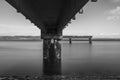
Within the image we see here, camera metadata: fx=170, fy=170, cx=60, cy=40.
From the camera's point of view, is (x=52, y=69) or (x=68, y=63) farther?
(x=68, y=63)

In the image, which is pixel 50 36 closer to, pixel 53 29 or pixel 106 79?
pixel 53 29

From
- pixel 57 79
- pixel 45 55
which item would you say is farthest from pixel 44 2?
pixel 45 55

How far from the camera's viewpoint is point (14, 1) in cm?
1126

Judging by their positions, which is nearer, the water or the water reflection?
the water reflection

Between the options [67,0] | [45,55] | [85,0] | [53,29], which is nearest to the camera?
[85,0]

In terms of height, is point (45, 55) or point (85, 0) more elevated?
point (85, 0)

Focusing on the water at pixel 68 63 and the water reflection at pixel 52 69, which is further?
the water at pixel 68 63

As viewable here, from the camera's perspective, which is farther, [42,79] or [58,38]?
[58,38]

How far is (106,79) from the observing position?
21.4 metres

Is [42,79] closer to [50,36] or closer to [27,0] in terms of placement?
[27,0]

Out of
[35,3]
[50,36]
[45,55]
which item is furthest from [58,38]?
[35,3]

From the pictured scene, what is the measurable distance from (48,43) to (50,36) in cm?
246

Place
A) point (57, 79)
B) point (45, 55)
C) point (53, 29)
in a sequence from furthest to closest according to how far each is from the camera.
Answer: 1. point (45, 55)
2. point (53, 29)
3. point (57, 79)

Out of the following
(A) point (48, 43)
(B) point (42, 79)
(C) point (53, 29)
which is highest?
(C) point (53, 29)
